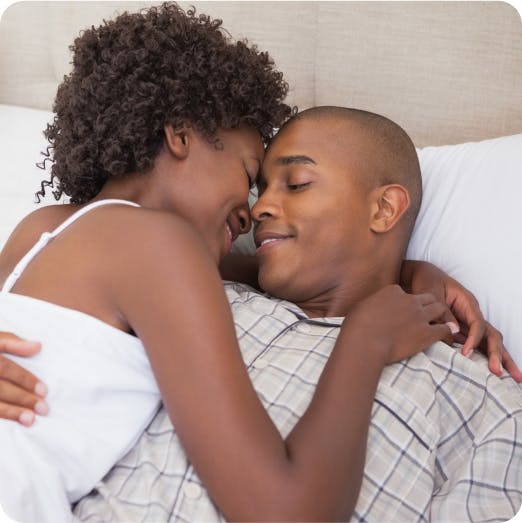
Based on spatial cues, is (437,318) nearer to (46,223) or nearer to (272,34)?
(46,223)

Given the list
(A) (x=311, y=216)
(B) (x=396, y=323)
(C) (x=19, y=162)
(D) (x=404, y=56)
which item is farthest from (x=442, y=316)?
(C) (x=19, y=162)

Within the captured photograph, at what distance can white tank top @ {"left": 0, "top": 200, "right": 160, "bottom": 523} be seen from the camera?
0.94 meters

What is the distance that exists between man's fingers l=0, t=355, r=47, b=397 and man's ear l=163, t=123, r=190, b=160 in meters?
0.43

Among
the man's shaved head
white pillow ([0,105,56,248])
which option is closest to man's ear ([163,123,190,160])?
the man's shaved head

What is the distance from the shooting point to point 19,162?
1.83m

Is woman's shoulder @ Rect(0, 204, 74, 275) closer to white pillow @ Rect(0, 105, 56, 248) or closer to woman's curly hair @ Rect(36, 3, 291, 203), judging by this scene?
woman's curly hair @ Rect(36, 3, 291, 203)

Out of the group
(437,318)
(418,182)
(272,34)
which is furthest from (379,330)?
(272,34)

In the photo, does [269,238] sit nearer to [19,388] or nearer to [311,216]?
[311,216]

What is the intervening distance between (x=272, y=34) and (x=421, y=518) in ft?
4.27

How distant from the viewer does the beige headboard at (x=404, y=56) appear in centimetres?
169

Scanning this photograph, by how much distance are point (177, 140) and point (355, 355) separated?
0.47 metres

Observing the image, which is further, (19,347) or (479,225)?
(479,225)

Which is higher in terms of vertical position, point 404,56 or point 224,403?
point 404,56

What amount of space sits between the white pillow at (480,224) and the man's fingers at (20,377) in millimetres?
803
